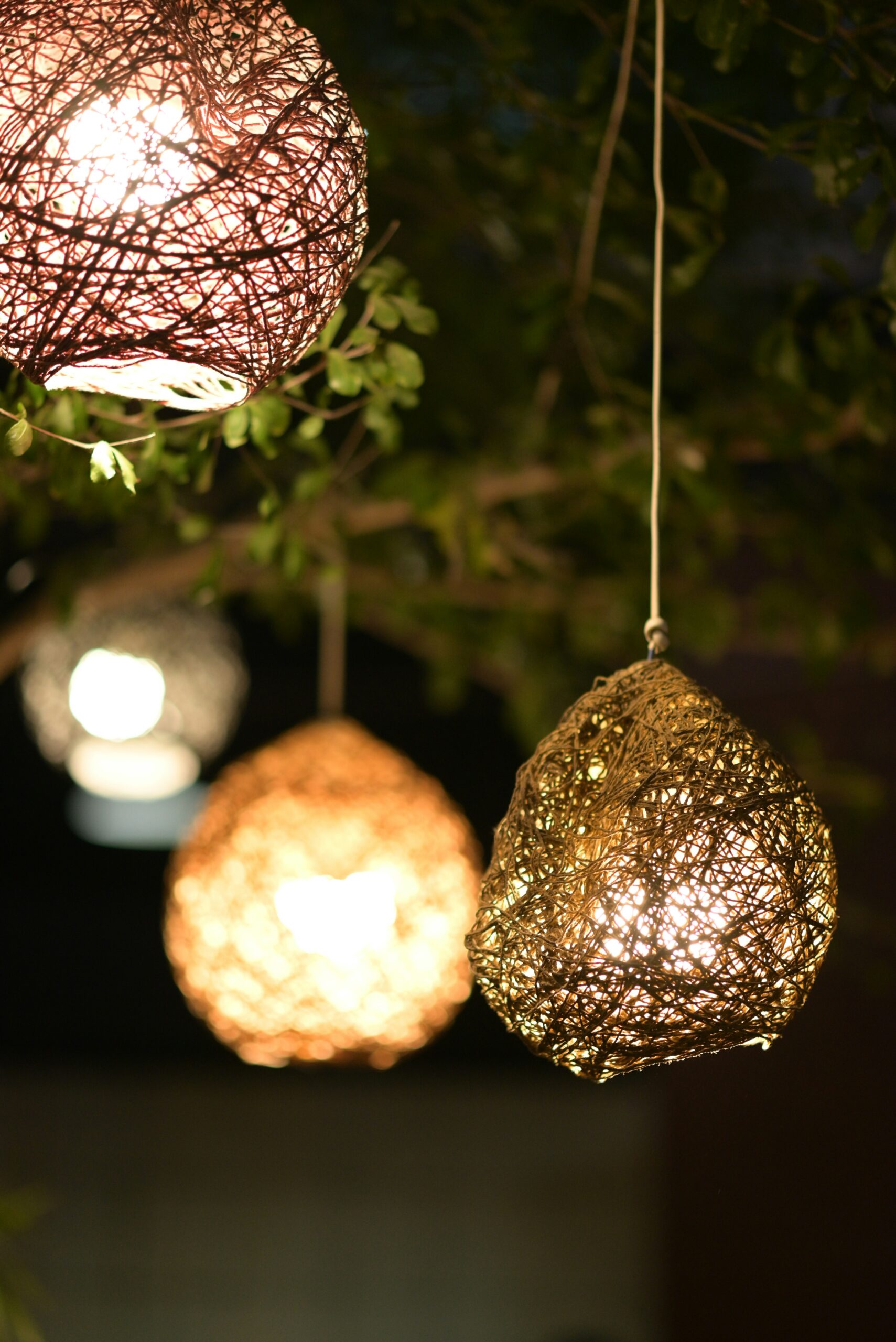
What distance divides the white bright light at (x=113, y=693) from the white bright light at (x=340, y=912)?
1490mm

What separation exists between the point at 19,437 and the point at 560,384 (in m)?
1.42

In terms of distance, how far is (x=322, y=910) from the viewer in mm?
1687

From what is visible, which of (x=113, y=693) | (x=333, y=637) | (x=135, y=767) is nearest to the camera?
(x=333, y=637)

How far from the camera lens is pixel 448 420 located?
188 centimetres

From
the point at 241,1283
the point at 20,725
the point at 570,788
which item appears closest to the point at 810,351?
Answer: the point at 570,788

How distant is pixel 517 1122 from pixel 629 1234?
1.74ft

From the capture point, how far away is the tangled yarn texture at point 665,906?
2.77 feet

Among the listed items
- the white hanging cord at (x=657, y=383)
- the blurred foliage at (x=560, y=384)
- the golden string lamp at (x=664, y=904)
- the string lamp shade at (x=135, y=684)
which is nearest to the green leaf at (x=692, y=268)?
the blurred foliage at (x=560, y=384)

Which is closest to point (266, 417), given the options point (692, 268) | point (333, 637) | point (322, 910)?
point (692, 268)

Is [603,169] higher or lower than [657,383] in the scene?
higher

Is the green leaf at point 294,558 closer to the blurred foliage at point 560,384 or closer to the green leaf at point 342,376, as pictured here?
the blurred foliage at point 560,384

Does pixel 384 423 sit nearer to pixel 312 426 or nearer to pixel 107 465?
pixel 312 426

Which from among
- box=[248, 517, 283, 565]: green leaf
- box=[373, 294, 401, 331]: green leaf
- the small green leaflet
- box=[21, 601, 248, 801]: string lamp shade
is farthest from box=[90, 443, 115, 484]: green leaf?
box=[21, 601, 248, 801]: string lamp shade

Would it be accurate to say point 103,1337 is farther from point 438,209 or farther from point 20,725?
point 438,209
